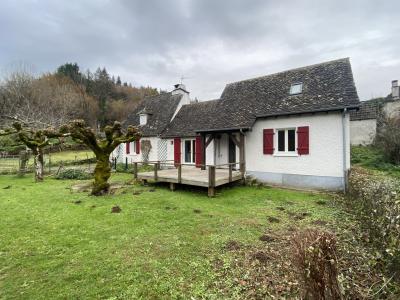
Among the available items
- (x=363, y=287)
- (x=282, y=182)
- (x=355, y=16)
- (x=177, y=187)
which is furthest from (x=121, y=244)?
(x=355, y=16)

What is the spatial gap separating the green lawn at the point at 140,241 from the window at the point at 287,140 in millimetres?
2492

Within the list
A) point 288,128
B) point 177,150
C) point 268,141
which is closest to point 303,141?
point 288,128

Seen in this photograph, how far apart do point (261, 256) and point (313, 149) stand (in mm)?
7393

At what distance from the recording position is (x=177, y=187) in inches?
438

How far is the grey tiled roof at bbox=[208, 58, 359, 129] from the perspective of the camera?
1011 centimetres

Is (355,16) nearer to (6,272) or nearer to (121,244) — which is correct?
(121,244)

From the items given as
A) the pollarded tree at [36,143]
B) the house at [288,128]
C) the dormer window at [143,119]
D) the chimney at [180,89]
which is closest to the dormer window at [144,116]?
the dormer window at [143,119]

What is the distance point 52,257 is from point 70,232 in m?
1.27

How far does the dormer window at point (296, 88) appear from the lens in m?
11.6

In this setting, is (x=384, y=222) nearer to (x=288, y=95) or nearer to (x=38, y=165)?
(x=288, y=95)

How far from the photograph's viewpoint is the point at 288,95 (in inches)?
463

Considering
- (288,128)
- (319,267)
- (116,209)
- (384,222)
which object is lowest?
(116,209)

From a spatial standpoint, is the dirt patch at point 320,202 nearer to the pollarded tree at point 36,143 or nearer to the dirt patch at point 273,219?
the dirt patch at point 273,219

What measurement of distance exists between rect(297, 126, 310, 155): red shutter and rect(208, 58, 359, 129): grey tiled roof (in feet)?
2.90
